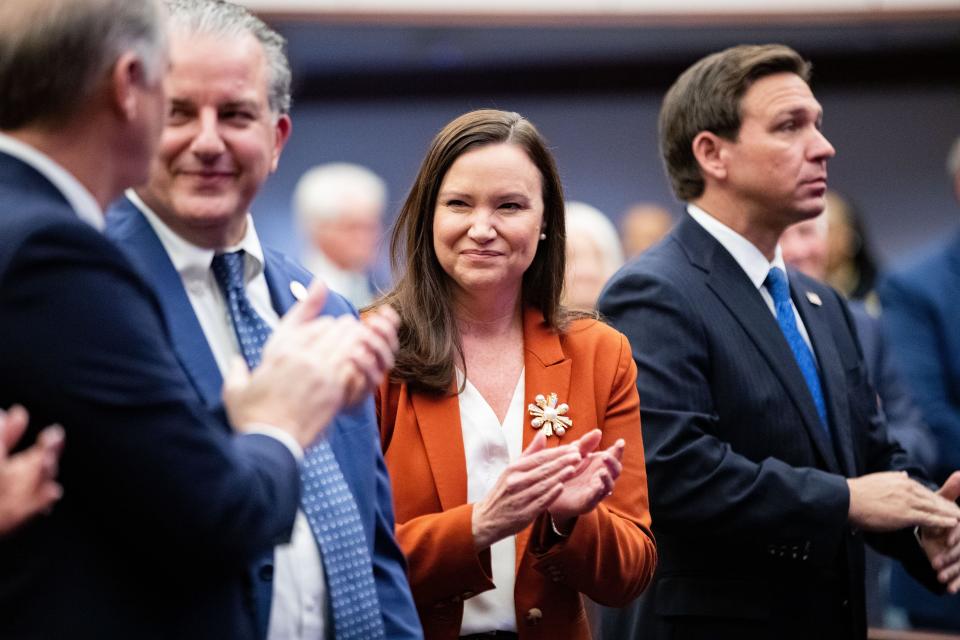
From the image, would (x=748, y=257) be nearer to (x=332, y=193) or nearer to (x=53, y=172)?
(x=53, y=172)

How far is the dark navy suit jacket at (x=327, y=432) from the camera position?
1815 mm

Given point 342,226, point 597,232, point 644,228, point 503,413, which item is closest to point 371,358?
point 503,413

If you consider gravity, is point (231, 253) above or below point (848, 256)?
below

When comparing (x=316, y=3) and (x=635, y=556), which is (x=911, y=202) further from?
(x=635, y=556)

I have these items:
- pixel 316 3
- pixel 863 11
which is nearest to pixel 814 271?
pixel 863 11

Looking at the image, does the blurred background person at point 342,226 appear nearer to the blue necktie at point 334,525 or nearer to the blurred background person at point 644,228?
the blurred background person at point 644,228

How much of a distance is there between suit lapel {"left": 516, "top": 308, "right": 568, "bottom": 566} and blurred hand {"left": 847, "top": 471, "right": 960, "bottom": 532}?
0.73 meters

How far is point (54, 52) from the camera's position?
1407 mm

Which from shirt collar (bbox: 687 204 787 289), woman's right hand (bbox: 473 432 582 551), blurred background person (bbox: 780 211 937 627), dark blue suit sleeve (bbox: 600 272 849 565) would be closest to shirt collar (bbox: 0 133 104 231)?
woman's right hand (bbox: 473 432 582 551)

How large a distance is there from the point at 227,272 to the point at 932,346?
3386 millimetres

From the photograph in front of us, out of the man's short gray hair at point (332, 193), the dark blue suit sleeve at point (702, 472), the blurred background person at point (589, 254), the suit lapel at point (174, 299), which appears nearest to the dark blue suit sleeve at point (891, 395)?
the blurred background person at point (589, 254)

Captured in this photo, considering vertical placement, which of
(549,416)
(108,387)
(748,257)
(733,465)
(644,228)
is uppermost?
(644,228)

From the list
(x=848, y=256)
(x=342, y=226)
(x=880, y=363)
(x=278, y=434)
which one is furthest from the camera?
(x=342, y=226)

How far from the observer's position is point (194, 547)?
4.58 feet
